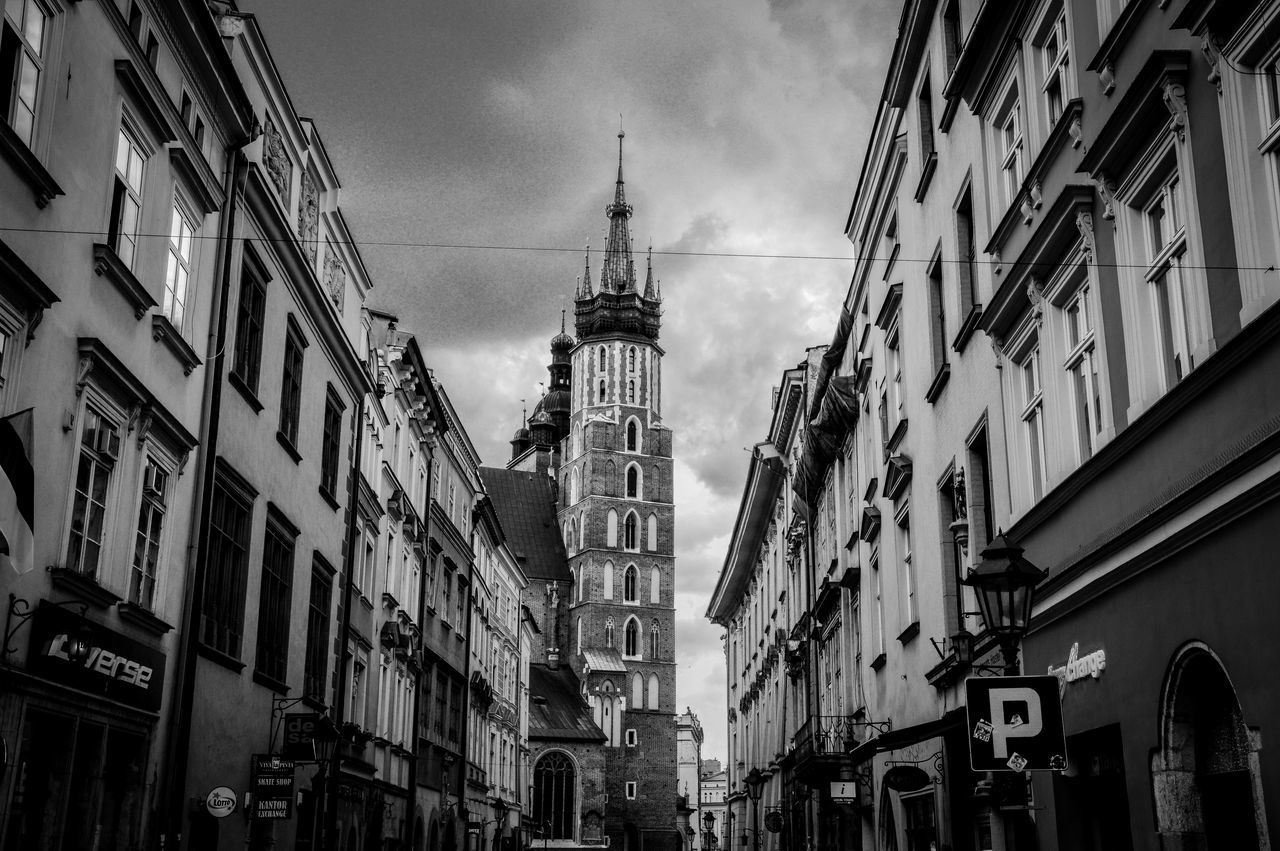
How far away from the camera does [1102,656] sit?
10953mm

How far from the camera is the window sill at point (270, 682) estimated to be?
1962 centimetres

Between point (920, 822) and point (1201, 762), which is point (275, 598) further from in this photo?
point (1201, 762)

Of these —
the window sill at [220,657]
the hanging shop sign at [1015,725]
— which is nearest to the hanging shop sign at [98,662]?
the window sill at [220,657]

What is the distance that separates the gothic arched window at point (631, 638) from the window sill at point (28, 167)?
95.5 meters

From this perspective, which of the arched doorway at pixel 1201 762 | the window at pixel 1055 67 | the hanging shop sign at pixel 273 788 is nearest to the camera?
the arched doorway at pixel 1201 762

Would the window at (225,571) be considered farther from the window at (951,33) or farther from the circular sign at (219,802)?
the window at (951,33)

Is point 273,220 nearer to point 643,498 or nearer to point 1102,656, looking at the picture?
point 1102,656

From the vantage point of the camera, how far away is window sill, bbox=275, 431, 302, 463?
2086cm

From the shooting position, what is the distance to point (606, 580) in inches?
4205

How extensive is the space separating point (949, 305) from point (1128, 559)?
25.9 ft

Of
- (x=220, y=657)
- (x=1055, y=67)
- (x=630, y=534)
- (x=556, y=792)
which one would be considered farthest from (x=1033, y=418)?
(x=630, y=534)

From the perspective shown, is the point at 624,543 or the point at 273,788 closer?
the point at 273,788

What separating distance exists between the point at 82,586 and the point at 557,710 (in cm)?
8201

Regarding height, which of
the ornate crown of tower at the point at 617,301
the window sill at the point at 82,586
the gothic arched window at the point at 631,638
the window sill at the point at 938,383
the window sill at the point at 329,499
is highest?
the ornate crown of tower at the point at 617,301
